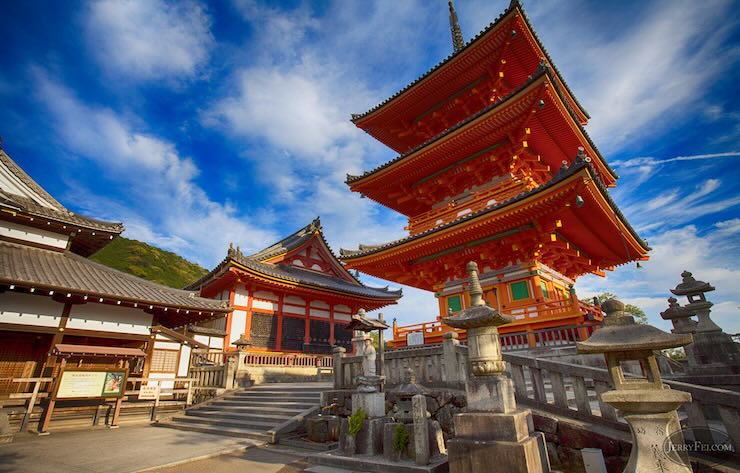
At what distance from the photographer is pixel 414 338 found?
13.5m

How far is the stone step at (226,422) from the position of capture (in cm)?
966

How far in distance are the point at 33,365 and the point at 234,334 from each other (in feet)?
24.9

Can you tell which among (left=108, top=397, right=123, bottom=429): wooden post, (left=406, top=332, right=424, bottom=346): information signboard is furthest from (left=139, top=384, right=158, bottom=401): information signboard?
(left=406, top=332, right=424, bottom=346): information signboard

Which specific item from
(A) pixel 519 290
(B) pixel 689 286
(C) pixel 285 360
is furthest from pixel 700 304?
(C) pixel 285 360

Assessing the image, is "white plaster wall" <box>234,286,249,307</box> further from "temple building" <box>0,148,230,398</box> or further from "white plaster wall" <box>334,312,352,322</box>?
A: "white plaster wall" <box>334,312,352,322</box>

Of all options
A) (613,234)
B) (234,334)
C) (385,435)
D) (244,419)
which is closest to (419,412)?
(385,435)

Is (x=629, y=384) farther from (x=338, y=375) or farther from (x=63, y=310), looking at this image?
(x=63, y=310)

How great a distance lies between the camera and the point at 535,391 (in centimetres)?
649

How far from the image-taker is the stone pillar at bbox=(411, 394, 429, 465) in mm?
5641

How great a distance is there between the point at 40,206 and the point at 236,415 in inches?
453

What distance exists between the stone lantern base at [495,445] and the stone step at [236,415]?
21.5 ft

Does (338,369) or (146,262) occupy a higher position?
(146,262)

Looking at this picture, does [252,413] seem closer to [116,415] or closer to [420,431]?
[116,415]

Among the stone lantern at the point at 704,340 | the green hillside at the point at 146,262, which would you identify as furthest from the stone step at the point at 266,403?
the green hillside at the point at 146,262
